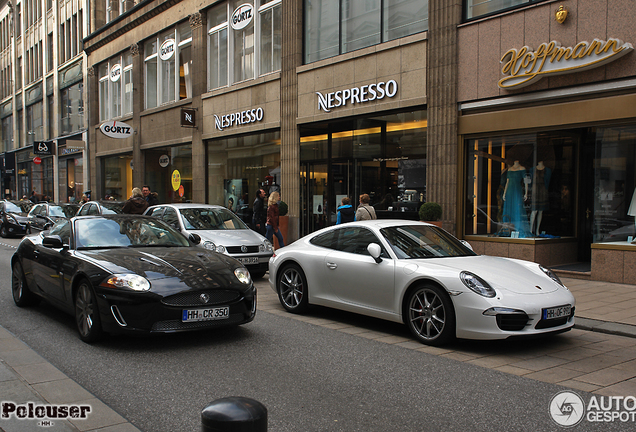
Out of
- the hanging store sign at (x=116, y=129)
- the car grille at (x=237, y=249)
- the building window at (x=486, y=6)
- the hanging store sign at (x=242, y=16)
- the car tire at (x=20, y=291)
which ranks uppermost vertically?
the hanging store sign at (x=242, y=16)

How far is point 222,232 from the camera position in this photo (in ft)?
38.3

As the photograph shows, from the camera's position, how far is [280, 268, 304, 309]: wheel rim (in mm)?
7988

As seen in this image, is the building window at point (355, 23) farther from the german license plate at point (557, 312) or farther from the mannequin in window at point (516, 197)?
the german license plate at point (557, 312)

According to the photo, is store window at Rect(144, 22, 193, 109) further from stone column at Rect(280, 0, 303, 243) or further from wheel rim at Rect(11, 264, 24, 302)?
wheel rim at Rect(11, 264, 24, 302)

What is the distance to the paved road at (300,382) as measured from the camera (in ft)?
13.1

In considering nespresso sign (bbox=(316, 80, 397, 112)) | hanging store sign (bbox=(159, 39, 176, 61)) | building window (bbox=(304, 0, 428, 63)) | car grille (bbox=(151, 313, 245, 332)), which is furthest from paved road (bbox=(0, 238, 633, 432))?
hanging store sign (bbox=(159, 39, 176, 61))

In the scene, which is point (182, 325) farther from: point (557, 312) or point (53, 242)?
point (557, 312)

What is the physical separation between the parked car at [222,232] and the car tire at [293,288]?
8.71 ft

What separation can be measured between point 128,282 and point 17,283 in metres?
3.71

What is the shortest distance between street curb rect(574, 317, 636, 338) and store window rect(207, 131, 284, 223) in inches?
515

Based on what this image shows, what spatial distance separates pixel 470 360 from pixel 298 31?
47.4 feet

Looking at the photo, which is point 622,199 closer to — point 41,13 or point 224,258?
point 224,258

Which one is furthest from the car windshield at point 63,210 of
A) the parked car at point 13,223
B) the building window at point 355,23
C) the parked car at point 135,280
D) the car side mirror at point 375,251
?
the car side mirror at point 375,251

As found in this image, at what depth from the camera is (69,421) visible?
374 centimetres
